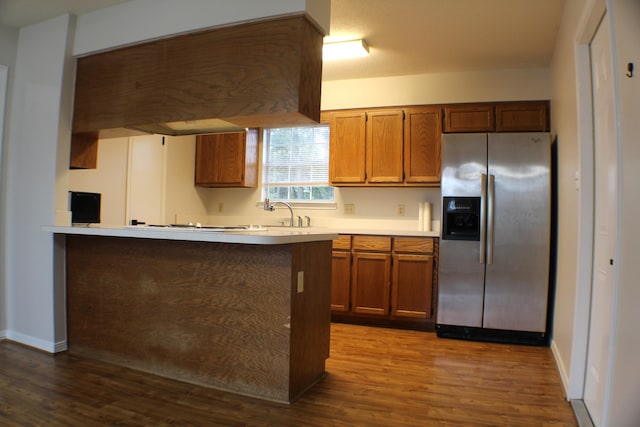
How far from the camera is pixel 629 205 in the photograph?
1504mm

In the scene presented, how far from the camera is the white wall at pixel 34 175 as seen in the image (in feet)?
9.76

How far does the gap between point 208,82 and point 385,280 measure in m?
2.44

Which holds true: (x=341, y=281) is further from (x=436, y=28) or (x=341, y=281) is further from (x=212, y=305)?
(x=436, y=28)

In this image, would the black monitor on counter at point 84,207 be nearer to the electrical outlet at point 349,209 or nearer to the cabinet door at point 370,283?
the cabinet door at point 370,283

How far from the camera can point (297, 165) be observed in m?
4.84

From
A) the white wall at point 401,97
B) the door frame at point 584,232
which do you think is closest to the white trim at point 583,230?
the door frame at point 584,232

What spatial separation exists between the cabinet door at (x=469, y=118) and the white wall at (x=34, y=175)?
11.0 feet

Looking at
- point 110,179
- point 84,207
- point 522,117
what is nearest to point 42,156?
point 84,207

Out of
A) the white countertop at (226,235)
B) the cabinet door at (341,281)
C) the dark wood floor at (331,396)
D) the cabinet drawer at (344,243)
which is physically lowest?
the dark wood floor at (331,396)

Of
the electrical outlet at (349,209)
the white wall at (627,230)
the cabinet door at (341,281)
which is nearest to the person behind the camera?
the white wall at (627,230)

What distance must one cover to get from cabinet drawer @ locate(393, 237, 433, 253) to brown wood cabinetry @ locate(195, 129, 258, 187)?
75.6 inches

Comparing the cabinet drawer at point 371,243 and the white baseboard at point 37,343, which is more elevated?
the cabinet drawer at point 371,243

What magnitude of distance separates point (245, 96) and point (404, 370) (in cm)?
206

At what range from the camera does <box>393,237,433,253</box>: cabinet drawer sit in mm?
3865
